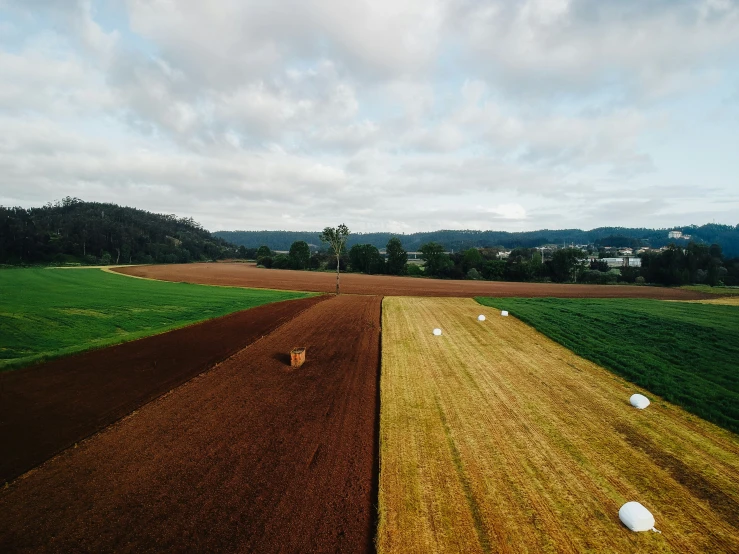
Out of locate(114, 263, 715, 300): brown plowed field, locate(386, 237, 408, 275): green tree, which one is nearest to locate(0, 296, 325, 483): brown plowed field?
locate(114, 263, 715, 300): brown plowed field

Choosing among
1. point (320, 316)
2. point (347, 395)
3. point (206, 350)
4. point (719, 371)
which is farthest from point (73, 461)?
point (719, 371)

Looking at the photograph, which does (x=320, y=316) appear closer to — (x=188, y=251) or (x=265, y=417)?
(x=265, y=417)

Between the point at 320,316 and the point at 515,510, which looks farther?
the point at 320,316

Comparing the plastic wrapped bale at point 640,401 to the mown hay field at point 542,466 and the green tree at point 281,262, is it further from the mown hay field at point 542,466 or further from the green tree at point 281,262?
the green tree at point 281,262

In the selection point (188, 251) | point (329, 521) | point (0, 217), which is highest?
point (0, 217)

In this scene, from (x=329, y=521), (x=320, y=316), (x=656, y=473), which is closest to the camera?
(x=329, y=521)

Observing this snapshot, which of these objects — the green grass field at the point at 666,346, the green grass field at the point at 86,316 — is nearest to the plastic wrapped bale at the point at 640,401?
the green grass field at the point at 666,346
